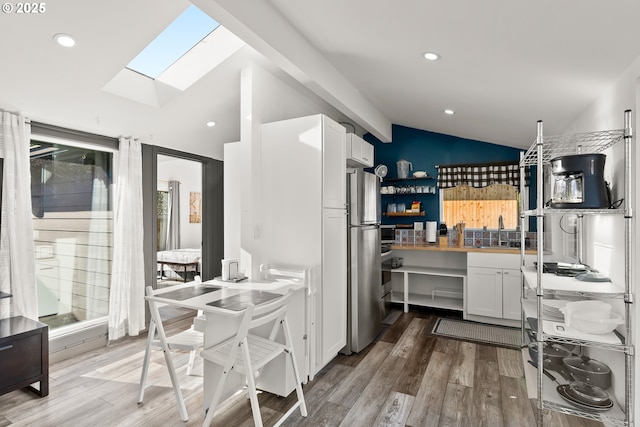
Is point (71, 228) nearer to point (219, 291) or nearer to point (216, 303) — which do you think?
point (219, 291)

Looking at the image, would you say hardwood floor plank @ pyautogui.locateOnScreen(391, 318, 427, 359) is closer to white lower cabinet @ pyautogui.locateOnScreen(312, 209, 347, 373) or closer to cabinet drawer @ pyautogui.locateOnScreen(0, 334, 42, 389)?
white lower cabinet @ pyautogui.locateOnScreen(312, 209, 347, 373)

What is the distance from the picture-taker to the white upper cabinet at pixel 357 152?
3.65 meters

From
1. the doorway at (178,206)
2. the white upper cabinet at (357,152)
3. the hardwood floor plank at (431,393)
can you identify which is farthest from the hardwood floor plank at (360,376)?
the doorway at (178,206)

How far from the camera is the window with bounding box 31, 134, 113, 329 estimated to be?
3.12 m

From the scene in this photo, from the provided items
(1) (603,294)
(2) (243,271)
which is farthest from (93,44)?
(1) (603,294)

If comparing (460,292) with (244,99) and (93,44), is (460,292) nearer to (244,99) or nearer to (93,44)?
(244,99)

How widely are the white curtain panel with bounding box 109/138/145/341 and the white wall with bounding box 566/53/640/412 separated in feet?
13.3

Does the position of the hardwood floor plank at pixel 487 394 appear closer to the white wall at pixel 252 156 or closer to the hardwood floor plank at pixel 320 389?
the hardwood floor plank at pixel 320 389

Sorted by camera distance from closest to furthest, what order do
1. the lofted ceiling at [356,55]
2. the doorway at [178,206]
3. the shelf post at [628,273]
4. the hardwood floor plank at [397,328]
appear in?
1. the lofted ceiling at [356,55]
2. the shelf post at [628,273]
3. the hardwood floor plank at [397,328]
4. the doorway at [178,206]

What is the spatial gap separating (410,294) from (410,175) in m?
1.77

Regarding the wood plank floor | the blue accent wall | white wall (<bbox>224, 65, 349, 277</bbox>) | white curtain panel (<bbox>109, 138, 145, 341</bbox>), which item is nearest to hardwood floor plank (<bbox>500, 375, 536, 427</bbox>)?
the wood plank floor

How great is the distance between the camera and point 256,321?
1978mm

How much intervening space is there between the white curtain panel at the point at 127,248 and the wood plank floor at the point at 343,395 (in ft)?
0.94

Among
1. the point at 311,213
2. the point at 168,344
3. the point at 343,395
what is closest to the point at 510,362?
the point at 343,395
